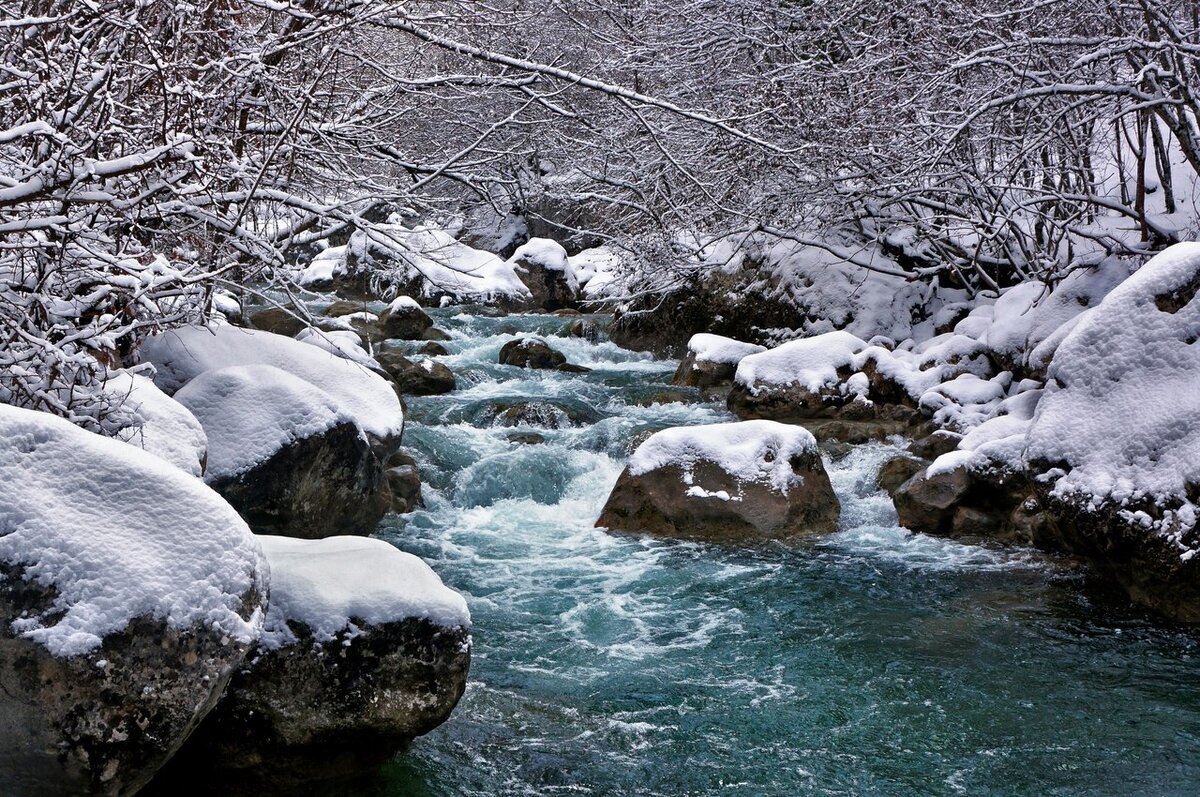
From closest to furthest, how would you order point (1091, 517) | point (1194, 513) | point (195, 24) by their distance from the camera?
point (195, 24) < point (1194, 513) < point (1091, 517)

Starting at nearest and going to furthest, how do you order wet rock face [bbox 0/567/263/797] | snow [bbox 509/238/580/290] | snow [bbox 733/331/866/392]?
wet rock face [bbox 0/567/263/797] < snow [bbox 733/331/866/392] < snow [bbox 509/238/580/290]

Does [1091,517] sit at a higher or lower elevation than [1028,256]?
lower

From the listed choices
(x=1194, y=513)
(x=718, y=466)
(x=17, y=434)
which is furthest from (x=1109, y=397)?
(x=17, y=434)

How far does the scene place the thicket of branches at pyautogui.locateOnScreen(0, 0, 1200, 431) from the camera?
169 inches

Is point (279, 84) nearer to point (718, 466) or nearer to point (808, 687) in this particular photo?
point (808, 687)

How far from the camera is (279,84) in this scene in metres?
5.12

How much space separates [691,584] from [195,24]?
4.77 m

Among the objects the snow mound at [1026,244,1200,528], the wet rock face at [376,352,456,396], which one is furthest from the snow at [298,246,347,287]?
the snow mound at [1026,244,1200,528]

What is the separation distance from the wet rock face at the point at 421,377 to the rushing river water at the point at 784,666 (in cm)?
338

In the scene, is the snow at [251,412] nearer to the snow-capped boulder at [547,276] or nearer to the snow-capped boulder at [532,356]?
the snow-capped boulder at [532,356]

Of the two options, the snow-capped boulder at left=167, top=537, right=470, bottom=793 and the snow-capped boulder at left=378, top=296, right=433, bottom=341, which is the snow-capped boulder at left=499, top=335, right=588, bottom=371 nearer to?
the snow-capped boulder at left=378, top=296, right=433, bottom=341

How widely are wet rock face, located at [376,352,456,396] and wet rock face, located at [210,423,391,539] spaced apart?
486cm

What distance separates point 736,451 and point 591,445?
2384 millimetres

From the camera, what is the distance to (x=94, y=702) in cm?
347
